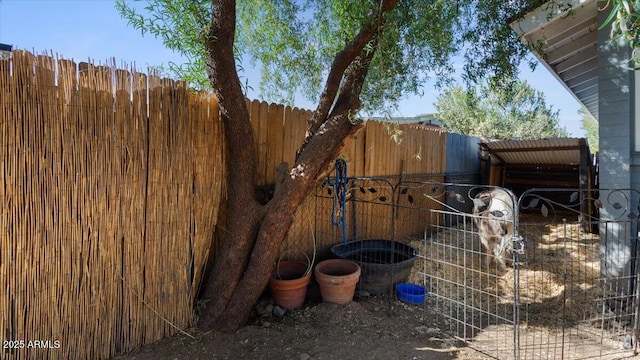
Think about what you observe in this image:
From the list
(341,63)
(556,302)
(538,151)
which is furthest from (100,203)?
(538,151)

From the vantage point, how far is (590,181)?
257 inches

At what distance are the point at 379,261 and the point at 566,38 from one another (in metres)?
3.65

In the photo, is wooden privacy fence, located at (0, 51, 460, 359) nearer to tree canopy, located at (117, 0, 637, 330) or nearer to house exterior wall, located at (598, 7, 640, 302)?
tree canopy, located at (117, 0, 637, 330)

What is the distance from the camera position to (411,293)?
3584 mm

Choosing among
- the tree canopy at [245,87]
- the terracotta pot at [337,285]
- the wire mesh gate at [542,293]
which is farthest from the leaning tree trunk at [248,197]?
the wire mesh gate at [542,293]

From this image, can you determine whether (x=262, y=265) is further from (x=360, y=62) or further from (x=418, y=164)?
(x=418, y=164)

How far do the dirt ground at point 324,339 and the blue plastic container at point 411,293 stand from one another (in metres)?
0.19

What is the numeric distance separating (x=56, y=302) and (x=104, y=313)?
0.99 feet

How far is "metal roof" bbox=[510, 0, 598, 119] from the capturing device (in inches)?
130

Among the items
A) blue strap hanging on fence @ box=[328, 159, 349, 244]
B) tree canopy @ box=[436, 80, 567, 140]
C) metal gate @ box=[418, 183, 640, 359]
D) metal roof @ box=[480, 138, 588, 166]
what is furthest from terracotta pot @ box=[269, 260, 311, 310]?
tree canopy @ box=[436, 80, 567, 140]

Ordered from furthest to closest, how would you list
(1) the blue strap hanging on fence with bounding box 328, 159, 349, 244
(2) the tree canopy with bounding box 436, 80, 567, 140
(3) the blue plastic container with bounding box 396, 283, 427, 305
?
(2) the tree canopy with bounding box 436, 80, 567, 140 < (1) the blue strap hanging on fence with bounding box 328, 159, 349, 244 < (3) the blue plastic container with bounding box 396, 283, 427, 305

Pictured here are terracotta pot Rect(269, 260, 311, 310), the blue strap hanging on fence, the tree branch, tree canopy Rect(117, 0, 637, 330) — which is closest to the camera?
tree canopy Rect(117, 0, 637, 330)

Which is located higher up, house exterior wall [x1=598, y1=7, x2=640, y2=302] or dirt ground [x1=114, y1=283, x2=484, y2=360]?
house exterior wall [x1=598, y1=7, x2=640, y2=302]

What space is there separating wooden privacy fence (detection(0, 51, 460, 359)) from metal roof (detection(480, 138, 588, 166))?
639 centimetres
